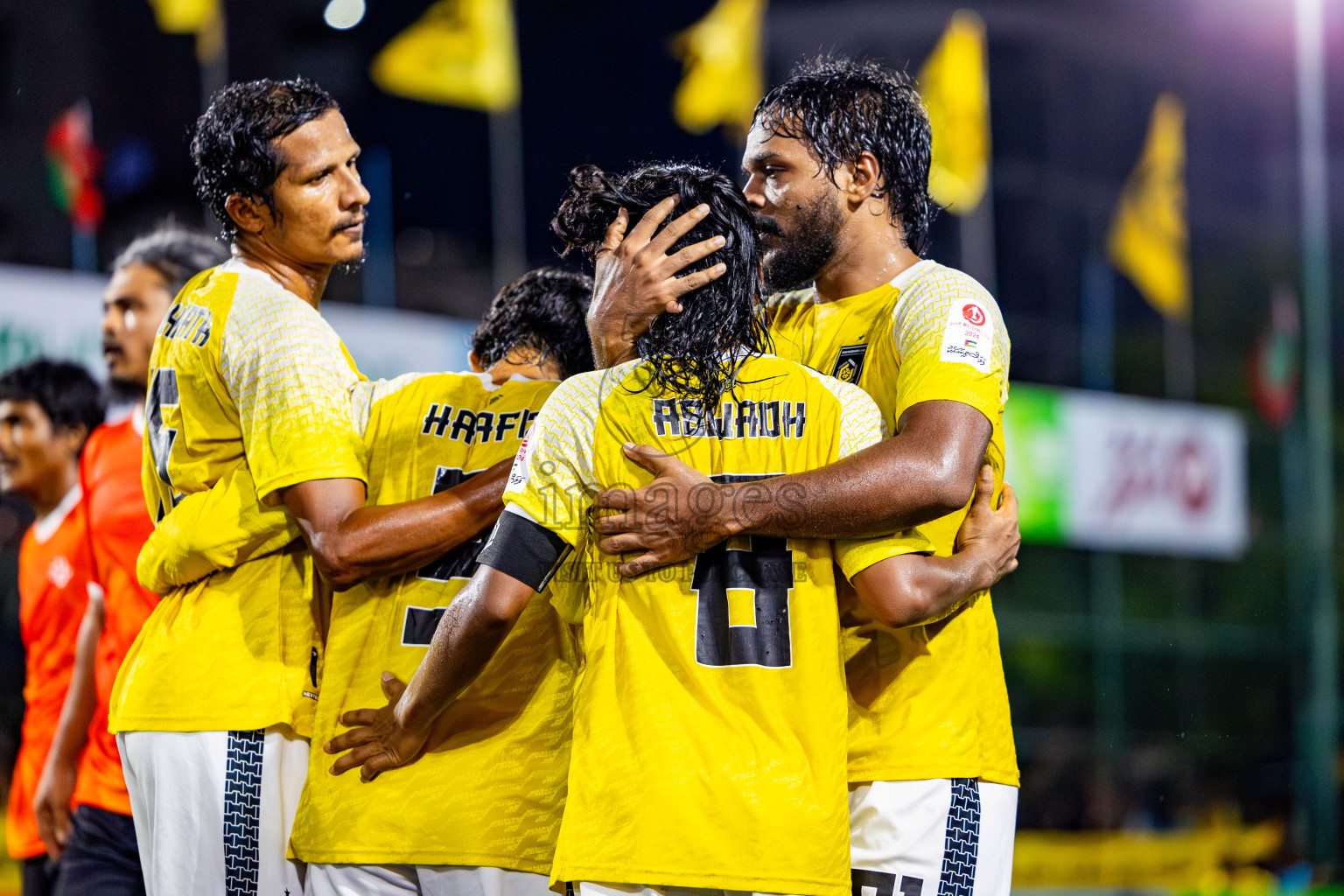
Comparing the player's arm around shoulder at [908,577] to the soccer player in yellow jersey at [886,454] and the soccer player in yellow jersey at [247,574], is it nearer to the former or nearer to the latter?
the soccer player in yellow jersey at [886,454]

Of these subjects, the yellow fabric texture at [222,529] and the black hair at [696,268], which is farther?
the yellow fabric texture at [222,529]

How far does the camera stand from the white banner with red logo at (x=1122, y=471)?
56.3ft

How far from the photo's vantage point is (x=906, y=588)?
8.23 feet

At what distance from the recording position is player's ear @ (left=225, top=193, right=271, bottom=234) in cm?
327

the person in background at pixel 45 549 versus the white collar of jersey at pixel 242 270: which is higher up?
the white collar of jersey at pixel 242 270

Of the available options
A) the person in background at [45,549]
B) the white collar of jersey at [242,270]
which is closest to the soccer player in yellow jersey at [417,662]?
the white collar of jersey at [242,270]

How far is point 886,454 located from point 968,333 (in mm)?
470

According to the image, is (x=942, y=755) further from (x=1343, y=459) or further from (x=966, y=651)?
(x=1343, y=459)

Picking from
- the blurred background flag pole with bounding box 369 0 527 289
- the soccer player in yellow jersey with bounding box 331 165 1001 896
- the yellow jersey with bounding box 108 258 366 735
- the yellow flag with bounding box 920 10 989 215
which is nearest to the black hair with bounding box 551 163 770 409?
the soccer player in yellow jersey with bounding box 331 165 1001 896

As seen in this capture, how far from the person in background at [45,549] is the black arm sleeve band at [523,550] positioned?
2.67 metres

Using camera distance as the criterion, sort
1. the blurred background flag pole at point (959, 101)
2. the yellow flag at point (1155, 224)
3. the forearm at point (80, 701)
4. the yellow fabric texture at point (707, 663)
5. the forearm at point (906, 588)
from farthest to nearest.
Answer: the yellow flag at point (1155, 224) < the blurred background flag pole at point (959, 101) < the forearm at point (80, 701) < the forearm at point (906, 588) < the yellow fabric texture at point (707, 663)

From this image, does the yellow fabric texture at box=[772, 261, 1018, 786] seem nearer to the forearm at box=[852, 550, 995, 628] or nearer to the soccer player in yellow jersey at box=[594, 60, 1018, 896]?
the soccer player in yellow jersey at box=[594, 60, 1018, 896]

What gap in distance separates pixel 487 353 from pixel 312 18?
1671 cm

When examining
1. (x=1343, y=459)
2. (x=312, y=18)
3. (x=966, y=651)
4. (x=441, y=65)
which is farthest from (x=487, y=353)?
(x=1343, y=459)
